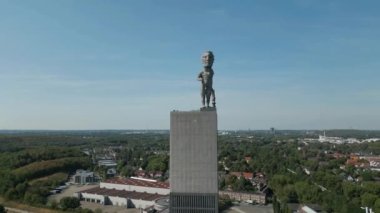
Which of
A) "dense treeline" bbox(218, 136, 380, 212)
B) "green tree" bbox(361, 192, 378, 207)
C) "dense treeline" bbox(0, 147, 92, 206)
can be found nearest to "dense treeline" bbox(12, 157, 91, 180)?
"dense treeline" bbox(0, 147, 92, 206)

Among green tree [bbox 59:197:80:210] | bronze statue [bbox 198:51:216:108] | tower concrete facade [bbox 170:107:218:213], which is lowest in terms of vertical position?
green tree [bbox 59:197:80:210]

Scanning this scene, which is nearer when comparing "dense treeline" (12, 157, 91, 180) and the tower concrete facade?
the tower concrete facade

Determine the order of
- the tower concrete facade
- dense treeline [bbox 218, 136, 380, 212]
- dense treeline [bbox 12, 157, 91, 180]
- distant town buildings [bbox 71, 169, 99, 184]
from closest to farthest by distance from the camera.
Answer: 1. the tower concrete facade
2. dense treeline [bbox 218, 136, 380, 212]
3. dense treeline [bbox 12, 157, 91, 180]
4. distant town buildings [bbox 71, 169, 99, 184]

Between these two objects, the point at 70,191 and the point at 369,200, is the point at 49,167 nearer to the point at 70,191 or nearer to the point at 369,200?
the point at 70,191

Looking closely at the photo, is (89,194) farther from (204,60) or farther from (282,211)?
(204,60)

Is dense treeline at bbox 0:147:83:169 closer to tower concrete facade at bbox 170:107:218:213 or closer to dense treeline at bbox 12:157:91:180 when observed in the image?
dense treeline at bbox 12:157:91:180

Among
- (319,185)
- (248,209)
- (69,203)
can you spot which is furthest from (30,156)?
(319,185)

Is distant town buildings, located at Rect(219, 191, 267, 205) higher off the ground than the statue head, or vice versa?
the statue head
